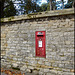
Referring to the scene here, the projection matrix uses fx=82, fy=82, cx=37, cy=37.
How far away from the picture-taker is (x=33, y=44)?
4.25 meters

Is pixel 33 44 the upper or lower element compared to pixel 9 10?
lower

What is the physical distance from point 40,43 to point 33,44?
1.21ft

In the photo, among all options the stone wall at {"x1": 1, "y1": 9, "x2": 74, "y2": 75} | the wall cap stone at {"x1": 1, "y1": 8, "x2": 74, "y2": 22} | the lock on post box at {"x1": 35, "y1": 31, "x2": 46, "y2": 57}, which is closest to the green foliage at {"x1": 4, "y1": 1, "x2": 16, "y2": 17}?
the stone wall at {"x1": 1, "y1": 9, "x2": 74, "y2": 75}

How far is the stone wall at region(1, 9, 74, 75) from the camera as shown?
372 centimetres

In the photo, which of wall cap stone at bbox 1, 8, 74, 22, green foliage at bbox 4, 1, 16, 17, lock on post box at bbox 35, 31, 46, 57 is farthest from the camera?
green foliage at bbox 4, 1, 16, 17

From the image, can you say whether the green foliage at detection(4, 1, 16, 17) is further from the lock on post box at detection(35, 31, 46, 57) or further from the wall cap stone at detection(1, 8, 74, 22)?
the lock on post box at detection(35, 31, 46, 57)

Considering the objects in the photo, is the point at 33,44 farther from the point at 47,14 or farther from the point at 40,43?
the point at 47,14

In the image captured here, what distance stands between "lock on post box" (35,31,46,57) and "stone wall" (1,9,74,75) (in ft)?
0.53

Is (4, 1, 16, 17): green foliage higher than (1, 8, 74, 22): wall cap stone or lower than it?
higher

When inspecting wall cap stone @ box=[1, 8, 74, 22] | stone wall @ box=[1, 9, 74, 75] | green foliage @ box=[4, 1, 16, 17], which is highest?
green foliage @ box=[4, 1, 16, 17]

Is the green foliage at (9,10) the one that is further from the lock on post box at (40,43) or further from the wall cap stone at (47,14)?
the lock on post box at (40,43)

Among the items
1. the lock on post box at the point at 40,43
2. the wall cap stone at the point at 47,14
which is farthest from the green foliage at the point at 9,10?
the lock on post box at the point at 40,43

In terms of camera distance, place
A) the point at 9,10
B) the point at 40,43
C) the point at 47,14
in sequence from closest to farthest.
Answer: the point at 47,14 → the point at 40,43 → the point at 9,10

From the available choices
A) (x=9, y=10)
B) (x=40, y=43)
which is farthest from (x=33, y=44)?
(x=9, y=10)
